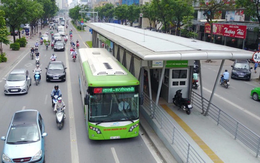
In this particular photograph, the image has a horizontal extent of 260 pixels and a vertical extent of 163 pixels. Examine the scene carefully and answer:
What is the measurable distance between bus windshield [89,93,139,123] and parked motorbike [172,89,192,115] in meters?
3.35

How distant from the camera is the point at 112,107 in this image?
11.2 metres

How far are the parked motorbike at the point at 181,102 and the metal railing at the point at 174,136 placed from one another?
1.45 meters

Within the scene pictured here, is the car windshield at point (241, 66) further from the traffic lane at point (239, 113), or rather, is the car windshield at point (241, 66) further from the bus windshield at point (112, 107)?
the bus windshield at point (112, 107)


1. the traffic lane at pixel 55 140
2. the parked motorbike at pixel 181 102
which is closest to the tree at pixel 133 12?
the traffic lane at pixel 55 140

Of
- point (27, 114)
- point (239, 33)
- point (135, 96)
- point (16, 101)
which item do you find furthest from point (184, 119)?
point (239, 33)

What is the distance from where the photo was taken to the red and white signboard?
3825 cm

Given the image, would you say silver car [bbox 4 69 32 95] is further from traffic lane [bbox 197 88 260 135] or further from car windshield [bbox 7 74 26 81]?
traffic lane [bbox 197 88 260 135]

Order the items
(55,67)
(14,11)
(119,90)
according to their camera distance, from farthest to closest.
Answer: (14,11)
(55,67)
(119,90)

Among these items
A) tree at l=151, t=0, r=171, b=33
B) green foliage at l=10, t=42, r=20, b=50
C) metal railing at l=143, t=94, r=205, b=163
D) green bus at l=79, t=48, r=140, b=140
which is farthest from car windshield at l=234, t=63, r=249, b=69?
green foliage at l=10, t=42, r=20, b=50

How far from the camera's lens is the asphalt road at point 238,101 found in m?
15.9

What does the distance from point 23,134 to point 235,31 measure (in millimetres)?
35857

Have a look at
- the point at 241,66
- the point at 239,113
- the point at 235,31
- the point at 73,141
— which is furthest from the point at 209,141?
the point at 235,31

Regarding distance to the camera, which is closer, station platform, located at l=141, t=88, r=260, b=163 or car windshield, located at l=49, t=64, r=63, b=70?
station platform, located at l=141, t=88, r=260, b=163

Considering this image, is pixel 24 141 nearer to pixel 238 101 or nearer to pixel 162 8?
pixel 238 101
